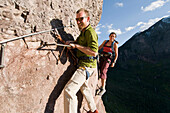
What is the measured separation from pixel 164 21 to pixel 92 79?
67479 millimetres

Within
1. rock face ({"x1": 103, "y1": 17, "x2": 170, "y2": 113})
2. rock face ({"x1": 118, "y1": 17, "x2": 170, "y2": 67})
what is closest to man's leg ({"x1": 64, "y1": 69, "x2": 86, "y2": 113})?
rock face ({"x1": 103, "y1": 17, "x2": 170, "y2": 113})

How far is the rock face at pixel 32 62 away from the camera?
2459mm

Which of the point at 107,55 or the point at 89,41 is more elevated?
the point at 89,41

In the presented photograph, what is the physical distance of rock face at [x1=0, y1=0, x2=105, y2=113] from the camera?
2459 millimetres

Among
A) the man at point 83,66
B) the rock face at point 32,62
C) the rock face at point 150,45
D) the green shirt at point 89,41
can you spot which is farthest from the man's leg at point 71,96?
the rock face at point 150,45

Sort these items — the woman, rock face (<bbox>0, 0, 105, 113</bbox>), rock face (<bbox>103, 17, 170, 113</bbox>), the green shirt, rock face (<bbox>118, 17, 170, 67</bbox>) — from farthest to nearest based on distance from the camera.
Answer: rock face (<bbox>118, 17, 170, 67</bbox>) → rock face (<bbox>103, 17, 170, 113</bbox>) → the woman → the green shirt → rock face (<bbox>0, 0, 105, 113</bbox>)

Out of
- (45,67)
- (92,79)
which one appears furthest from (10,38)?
(92,79)

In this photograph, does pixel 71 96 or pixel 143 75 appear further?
pixel 143 75

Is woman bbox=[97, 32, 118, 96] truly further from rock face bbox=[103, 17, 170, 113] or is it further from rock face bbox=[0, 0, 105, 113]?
rock face bbox=[103, 17, 170, 113]

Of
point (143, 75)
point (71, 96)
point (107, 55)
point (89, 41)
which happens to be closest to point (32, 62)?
point (71, 96)

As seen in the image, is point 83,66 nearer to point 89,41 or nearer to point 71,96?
point 89,41

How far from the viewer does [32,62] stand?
2855 mm

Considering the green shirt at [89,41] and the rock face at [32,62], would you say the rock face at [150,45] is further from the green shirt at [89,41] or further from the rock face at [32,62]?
the rock face at [32,62]

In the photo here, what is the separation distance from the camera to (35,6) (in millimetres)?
3193
